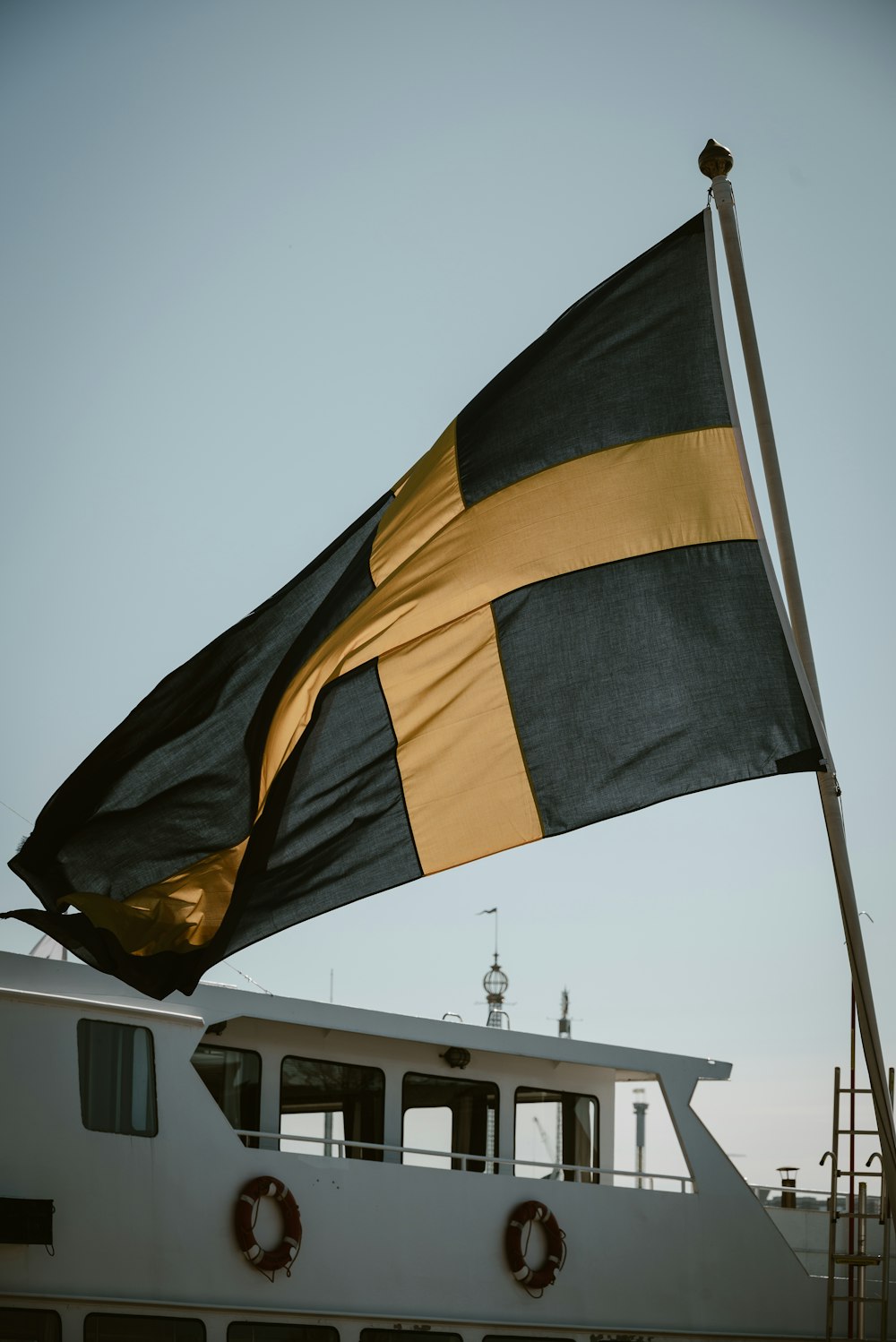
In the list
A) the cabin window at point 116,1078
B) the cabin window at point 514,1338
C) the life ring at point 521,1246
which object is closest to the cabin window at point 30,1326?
the cabin window at point 116,1078

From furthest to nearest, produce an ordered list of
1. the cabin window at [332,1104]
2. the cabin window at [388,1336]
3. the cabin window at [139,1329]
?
1. the cabin window at [332,1104]
2. the cabin window at [388,1336]
3. the cabin window at [139,1329]

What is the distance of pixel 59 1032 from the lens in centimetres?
952

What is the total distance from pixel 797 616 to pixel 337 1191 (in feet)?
22.4

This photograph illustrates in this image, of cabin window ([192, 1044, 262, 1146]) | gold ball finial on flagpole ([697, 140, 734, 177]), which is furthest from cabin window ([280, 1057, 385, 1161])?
gold ball finial on flagpole ([697, 140, 734, 177])

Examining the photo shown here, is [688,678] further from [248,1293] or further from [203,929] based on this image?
[248,1293]

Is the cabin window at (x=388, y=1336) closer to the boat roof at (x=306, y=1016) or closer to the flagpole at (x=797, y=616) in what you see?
the boat roof at (x=306, y=1016)

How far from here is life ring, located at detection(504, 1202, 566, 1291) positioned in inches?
444

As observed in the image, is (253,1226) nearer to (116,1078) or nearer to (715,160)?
(116,1078)

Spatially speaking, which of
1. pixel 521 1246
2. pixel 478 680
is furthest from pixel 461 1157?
pixel 478 680

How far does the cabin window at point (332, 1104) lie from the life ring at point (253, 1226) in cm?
99

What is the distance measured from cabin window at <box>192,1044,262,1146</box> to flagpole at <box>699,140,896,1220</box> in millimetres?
6655

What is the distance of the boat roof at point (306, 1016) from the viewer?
959 centimetres

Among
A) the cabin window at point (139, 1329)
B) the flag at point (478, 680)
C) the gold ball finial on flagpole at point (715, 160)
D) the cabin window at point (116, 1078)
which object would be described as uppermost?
the gold ball finial on flagpole at point (715, 160)

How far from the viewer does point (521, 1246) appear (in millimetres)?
11320
